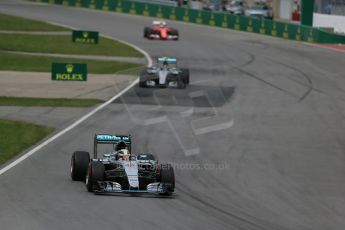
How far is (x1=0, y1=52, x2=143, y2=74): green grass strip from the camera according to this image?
156 feet

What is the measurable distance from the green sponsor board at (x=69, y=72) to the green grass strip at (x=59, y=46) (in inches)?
565

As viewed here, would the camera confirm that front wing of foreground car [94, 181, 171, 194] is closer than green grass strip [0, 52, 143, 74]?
Yes

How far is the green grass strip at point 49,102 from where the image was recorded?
35312 mm

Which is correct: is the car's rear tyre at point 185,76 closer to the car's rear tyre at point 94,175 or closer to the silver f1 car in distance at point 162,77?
the silver f1 car in distance at point 162,77

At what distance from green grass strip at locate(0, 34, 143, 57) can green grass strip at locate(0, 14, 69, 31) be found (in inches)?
189

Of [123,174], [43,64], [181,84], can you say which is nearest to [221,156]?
[123,174]

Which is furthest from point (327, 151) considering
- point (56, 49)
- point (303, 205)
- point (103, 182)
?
point (56, 49)

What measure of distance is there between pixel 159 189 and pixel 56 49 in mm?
39445

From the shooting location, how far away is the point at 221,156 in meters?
25.1

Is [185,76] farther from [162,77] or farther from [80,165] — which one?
[80,165]

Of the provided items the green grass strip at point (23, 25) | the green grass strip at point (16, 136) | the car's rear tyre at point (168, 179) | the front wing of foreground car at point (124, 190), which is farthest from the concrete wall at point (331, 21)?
the front wing of foreground car at point (124, 190)

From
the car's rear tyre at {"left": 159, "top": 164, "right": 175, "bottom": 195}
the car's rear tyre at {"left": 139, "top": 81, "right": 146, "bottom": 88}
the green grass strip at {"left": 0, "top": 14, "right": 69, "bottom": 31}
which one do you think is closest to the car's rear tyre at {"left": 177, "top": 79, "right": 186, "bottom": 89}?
the car's rear tyre at {"left": 139, "top": 81, "right": 146, "bottom": 88}

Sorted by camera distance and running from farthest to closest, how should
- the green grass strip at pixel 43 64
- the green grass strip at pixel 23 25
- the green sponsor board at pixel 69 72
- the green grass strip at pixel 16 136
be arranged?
the green grass strip at pixel 23 25
the green grass strip at pixel 43 64
the green sponsor board at pixel 69 72
the green grass strip at pixel 16 136

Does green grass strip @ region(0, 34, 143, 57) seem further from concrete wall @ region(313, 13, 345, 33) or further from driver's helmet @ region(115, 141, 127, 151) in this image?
driver's helmet @ region(115, 141, 127, 151)
